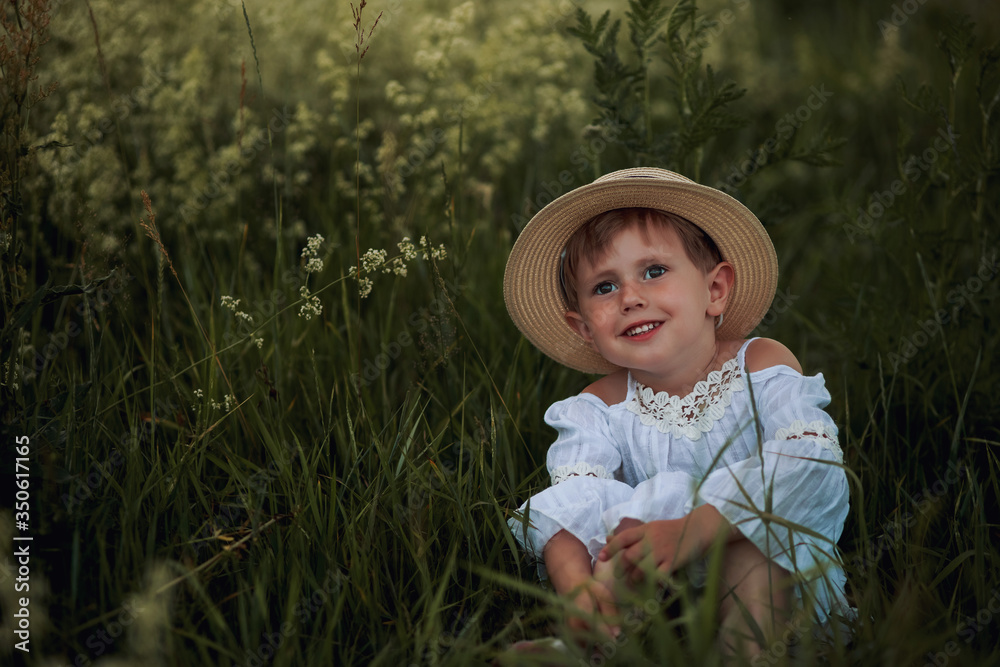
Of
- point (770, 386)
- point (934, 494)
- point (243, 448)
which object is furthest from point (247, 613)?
point (934, 494)

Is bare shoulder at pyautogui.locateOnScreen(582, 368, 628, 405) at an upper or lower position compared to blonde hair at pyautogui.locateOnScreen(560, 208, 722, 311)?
lower

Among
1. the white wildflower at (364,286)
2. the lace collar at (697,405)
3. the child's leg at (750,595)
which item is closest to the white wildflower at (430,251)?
the white wildflower at (364,286)

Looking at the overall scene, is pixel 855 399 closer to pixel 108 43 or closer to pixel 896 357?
pixel 896 357

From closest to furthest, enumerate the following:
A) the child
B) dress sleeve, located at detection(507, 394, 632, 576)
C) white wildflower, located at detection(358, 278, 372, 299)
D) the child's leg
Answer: the child's leg
the child
dress sleeve, located at detection(507, 394, 632, 576)
white wildflower, located at detection(358, 278, 372, 299)

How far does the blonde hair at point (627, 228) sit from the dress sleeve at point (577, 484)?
340 millimetres

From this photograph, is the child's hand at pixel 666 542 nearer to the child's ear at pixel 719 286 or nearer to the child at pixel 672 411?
the child at pixel 672 411

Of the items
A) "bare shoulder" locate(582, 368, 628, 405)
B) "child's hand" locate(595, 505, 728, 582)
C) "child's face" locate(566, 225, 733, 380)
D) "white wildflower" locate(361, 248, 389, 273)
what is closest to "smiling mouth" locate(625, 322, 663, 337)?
"child's face" locate(566, 225, 733, 380)

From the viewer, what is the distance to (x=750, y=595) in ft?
5.51

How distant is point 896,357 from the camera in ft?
7.97

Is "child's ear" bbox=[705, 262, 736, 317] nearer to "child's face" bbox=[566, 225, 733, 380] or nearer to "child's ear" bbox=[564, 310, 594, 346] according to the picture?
"child's face" bbox=[566, 225, 733, 380]

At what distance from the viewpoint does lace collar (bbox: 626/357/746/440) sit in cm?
202

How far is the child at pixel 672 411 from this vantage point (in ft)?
5.55

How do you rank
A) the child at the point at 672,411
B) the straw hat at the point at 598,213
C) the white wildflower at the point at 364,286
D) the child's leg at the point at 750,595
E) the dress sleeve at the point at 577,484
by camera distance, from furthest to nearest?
the white wildflower at the point at 364,286 → the straw hat at the point at 598,213 → the dress sleeve at the point at 577,484 → the child at the point at 672,411 → the child's leg at the point at 750,595

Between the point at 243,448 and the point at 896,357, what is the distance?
6.10ft
